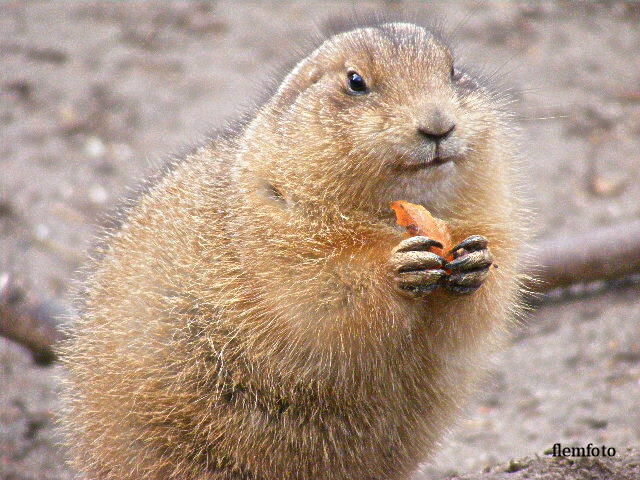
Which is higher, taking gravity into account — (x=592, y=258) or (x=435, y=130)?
(x=592, y=258)

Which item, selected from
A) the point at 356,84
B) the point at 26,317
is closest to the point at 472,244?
the point at 356,84

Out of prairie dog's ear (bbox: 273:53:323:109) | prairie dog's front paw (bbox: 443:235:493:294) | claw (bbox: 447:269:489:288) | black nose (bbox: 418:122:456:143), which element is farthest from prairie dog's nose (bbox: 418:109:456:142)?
prairie dog's ear (bbox: 273:53:323:109)

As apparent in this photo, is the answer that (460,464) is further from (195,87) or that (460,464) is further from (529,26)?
(529,26)

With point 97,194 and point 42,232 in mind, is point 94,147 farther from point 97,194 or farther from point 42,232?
point 42,232

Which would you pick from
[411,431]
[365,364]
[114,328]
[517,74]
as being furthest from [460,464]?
[517,74]

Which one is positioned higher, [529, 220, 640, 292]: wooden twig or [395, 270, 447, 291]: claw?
[529, 220, 640, 292]: wooden twig

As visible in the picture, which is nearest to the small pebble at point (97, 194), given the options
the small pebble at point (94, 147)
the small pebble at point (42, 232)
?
the small pebble at point (94, 147)

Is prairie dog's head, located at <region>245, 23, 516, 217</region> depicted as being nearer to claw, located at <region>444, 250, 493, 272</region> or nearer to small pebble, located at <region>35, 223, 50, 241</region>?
claw, located at <region>444, 250, 493, 272</region>
